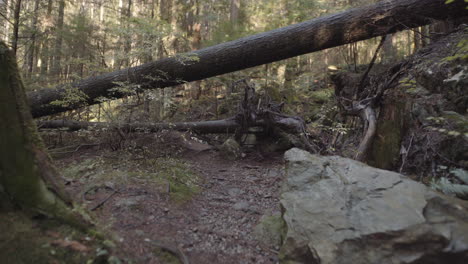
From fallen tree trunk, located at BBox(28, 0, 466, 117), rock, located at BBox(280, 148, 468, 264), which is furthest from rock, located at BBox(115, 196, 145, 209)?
fallen tree trunk, located at BBox(28, 0, 466, 117)

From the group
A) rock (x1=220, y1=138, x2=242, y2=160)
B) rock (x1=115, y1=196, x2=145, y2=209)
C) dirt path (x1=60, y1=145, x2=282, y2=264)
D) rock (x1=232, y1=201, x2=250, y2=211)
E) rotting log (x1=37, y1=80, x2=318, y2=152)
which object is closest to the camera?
dirt path (x1=60, y1=145, x2=282, y2=264)

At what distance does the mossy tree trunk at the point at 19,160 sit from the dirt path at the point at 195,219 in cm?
73

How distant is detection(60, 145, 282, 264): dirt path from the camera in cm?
285

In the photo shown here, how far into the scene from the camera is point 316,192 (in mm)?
3109

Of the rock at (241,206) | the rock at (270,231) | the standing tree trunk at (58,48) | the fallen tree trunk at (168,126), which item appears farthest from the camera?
the standing tree trunk at (58,48)

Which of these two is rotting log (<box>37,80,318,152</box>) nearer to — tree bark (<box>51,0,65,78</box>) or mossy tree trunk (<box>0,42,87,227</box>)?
mossy tree trunk (<box>0,42,87,227</box>)

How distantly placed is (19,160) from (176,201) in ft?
7.63

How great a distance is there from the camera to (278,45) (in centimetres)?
632

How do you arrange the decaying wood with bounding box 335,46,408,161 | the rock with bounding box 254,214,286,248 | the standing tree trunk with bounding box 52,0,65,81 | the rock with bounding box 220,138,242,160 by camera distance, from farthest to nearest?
the standing tree trunk with bounding box 52,0,65,81, the rock with bounding box 220,138,242,160, the decaying wood with bounding box 335,46,408,161, the rock with bounding box 254,214,286,248

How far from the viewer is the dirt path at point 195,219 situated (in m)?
2.85

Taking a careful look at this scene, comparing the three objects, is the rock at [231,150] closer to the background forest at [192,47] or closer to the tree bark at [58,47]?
the background forest at [192,47]

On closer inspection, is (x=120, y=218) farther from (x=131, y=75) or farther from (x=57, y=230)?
(x=131, y=75)

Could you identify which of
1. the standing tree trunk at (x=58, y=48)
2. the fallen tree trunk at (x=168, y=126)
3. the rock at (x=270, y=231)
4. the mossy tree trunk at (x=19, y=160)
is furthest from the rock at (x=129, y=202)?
the standing tree trunk at (x=58, y=48)

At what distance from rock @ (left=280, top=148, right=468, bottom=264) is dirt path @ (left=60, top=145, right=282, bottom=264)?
580mm
